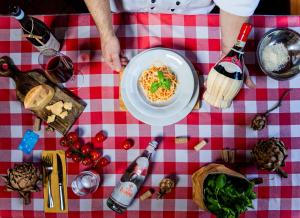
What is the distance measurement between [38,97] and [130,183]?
44 cm

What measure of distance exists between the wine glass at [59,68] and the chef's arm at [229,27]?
519mm

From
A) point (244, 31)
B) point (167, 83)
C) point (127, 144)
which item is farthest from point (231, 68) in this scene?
Result: point (127, 144)

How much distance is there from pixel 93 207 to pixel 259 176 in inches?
24.3

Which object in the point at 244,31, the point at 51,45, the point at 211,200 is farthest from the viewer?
the point at 51,45

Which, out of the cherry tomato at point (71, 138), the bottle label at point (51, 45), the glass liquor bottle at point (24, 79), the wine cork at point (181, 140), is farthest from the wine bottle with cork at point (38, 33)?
the wine cork at point (181, 140)

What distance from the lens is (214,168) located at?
3.98 ft

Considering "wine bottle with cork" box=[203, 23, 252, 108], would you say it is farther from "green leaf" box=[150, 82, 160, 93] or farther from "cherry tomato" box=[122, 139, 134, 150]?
"cherry tomato" box=[122, 139, 134, 150]

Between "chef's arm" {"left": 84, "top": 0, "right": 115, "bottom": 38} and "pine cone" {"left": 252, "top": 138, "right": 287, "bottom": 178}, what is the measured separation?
635 mm

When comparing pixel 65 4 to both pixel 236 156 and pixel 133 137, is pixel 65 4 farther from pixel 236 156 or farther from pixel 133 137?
pixel 236 156

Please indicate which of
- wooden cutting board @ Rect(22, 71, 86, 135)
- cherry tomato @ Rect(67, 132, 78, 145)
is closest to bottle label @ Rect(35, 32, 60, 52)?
wooden cutting board @ Rect(22, 71, 86, 135)

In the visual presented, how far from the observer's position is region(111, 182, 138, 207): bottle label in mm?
1279

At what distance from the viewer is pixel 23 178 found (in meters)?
1.22

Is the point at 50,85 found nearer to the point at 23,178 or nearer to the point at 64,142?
the point at 64,142

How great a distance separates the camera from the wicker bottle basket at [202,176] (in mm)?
1165
